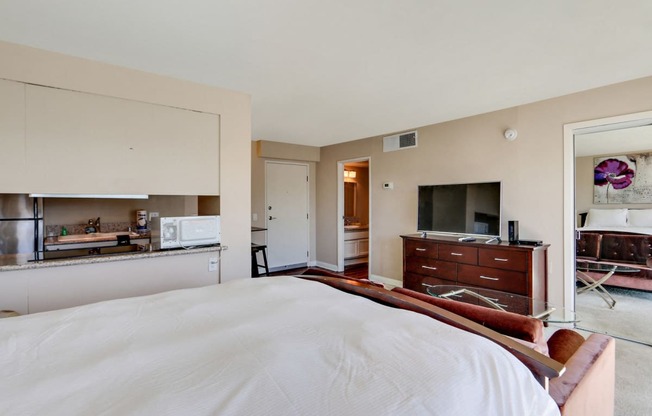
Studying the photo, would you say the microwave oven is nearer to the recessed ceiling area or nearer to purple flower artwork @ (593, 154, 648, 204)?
the recessed ceiling area

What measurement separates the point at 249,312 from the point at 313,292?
1.23ft

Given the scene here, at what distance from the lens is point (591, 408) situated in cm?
129

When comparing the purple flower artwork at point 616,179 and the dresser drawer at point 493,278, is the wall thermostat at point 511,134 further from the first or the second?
the dresser drawer at point 493,278

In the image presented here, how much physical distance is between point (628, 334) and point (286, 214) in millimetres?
4839

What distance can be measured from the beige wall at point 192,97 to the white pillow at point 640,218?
442 centimetres

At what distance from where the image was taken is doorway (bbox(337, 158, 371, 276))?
5941 mm

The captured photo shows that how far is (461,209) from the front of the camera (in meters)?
3.89

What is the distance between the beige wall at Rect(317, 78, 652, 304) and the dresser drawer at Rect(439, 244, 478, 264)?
20.3 inches

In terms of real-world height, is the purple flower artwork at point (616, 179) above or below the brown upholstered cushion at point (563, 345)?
above

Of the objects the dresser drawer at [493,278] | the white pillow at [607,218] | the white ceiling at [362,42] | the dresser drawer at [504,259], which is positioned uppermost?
the white ceiling at [362,42]

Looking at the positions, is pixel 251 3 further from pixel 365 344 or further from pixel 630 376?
pixel 630 376

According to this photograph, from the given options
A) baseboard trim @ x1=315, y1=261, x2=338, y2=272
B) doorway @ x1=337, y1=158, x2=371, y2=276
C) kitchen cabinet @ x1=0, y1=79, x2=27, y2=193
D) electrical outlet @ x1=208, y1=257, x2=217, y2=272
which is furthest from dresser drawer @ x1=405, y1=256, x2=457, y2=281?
kitchen cabinet @ x1=0, y1=79, x2=27, y2=193

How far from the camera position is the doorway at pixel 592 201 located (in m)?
3.04

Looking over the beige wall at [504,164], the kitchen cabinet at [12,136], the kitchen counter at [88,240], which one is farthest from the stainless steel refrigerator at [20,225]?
the beige wall at [504,164]
